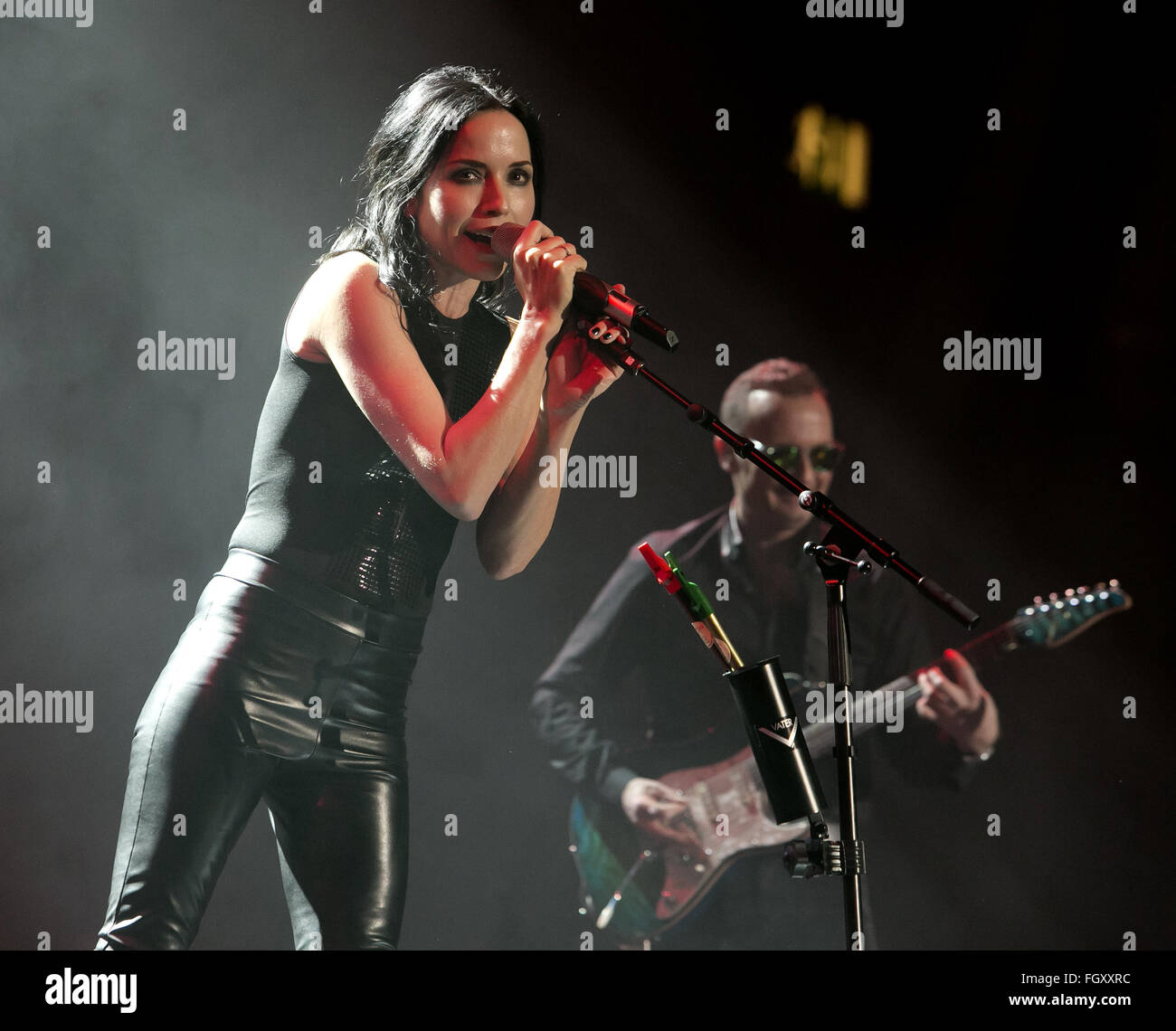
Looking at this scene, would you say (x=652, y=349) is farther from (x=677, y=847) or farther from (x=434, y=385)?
(x=677, y=847)

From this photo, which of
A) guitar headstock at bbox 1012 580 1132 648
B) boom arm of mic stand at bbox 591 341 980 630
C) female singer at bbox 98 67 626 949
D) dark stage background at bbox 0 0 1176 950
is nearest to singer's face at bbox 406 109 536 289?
female singer at bbox 98 67 626 949

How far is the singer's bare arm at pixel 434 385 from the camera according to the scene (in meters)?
2.17

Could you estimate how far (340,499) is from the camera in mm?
2316

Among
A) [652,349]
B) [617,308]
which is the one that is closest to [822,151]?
[652,349]

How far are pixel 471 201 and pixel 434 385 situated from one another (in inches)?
16.7

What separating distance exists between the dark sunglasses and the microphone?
0.73 metres

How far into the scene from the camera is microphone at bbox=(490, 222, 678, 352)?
1.99 meters

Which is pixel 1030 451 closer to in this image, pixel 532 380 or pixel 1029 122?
pixel 1029 122

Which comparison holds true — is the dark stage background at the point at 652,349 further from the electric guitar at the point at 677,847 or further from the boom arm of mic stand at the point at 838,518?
the boom arm of mic stand at the point at 838,518

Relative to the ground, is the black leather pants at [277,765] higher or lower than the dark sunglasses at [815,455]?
lower

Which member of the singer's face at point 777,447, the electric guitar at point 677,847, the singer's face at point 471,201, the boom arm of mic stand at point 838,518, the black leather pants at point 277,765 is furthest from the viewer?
the singer's face at point 777,447

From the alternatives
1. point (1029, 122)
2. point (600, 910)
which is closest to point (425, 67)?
point (1029, 122)

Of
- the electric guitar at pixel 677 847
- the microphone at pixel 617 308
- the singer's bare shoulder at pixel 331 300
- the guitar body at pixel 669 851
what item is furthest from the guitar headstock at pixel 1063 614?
the singer's bare shoulder at pixel 331 300

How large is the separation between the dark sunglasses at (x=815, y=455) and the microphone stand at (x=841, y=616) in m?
0.73
